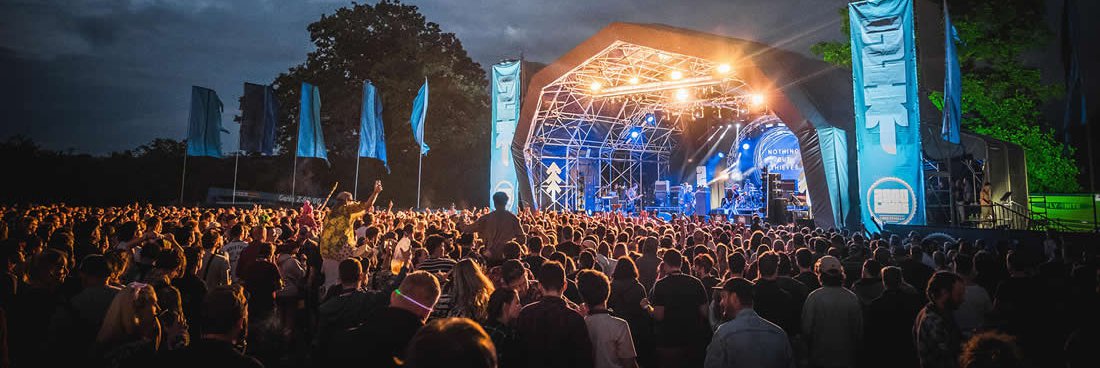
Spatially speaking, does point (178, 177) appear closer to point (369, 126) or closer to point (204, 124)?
point (204, 124)

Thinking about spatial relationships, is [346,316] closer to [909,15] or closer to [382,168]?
[909,15]

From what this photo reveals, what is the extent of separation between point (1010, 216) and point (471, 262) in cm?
2244

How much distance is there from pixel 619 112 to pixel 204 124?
787 inches

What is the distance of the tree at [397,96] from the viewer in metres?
36.7

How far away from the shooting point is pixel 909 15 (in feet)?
48.7

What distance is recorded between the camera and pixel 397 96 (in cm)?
3638

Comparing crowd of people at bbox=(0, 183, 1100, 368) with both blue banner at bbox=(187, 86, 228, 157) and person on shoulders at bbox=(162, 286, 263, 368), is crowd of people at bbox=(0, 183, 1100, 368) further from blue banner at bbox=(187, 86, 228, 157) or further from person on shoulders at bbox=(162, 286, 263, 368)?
blue banner at bbox=(187, 86, 228, 157)

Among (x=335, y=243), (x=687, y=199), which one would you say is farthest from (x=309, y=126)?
(x=687, y=199)

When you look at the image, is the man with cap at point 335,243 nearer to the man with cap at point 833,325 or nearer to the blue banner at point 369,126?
the man with cap at point 833,325

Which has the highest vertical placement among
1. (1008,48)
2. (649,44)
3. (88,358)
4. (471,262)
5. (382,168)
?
(1008,48)

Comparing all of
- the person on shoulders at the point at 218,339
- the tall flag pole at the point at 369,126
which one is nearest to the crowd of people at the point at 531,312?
the person on shoulders at the point at 218,339

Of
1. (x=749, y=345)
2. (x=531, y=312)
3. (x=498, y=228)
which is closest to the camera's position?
(x=531, y=312)

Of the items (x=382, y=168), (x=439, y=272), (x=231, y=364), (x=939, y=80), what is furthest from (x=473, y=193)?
(x=231, y=364)

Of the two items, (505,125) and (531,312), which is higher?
(505,125)
